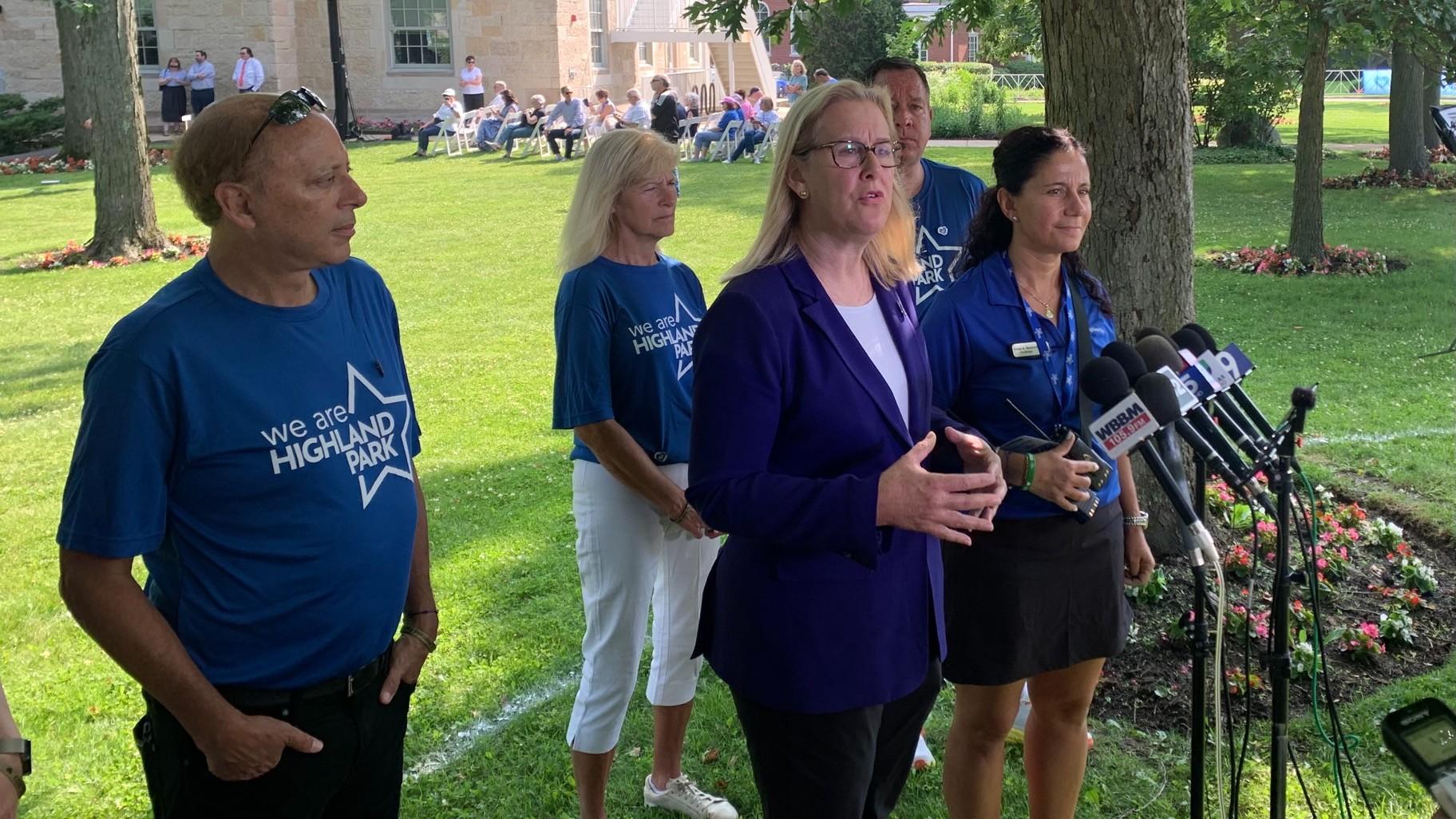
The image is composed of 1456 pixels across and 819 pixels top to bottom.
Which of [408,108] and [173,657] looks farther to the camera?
[408,108]

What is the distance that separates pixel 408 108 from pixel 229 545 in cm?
3353

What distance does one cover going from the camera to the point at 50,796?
4.30 meters

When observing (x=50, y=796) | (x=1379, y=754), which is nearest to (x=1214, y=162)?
(x=1379, y=754)

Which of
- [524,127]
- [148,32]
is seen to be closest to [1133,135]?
[524,127]

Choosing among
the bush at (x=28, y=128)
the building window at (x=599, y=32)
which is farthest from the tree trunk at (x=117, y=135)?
the building window at (x=599, y=32)

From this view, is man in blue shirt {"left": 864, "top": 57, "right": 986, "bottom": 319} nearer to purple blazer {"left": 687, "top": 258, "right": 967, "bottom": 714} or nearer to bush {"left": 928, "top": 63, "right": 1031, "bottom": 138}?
purple blazer {"left": 687, "top": 258, "right": 967, "bottom": 714}

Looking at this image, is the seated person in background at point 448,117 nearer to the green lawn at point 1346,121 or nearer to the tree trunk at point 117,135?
the tree trunk at point 117,135

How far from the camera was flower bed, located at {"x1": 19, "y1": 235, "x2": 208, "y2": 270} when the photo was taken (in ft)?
51.3

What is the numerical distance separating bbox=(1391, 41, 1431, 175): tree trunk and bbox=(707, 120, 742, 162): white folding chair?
12930 mm

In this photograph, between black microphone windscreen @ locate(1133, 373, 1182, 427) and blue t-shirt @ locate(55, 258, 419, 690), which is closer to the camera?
blue t-shirt @ locate(55, 258, 419, 690)

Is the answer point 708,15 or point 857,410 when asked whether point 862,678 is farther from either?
point 708,15

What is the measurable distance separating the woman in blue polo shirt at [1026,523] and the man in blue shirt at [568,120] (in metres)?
25.1

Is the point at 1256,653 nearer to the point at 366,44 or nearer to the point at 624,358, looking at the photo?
the point at 624,358

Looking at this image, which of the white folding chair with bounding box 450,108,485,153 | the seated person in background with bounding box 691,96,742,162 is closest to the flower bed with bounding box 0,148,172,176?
Result: the white folding chair with bounding box 450,108,485,153
